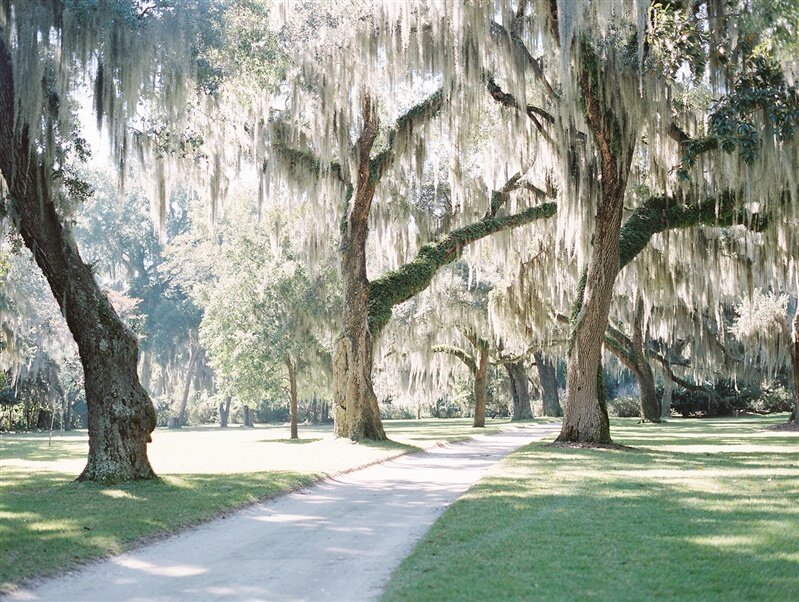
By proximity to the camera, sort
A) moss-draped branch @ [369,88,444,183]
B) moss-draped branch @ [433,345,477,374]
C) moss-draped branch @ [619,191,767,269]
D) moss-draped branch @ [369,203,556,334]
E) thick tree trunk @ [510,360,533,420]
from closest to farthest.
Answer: moss-draped branch @ [619,191,767,269]
moss-draped branch @ [369,88,444,183]
moss-draped branch @ [369,203,556,334]
moss-draped branch @ [433,345,477,374]
thick tree trunk @ [510,360,533,420]

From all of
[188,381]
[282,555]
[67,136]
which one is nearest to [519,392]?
[188,381]

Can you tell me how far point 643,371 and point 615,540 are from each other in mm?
26836

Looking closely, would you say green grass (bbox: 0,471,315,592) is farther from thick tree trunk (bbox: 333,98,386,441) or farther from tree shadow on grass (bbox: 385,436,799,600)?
thick tree trunk (bbox: 333,98,386,441)

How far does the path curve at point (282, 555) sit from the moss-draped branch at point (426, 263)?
30.2ft

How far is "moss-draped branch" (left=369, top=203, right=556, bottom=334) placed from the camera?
64.4 ft

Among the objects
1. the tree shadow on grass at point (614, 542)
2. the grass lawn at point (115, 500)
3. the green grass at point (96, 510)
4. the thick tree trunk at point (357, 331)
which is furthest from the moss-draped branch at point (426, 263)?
the tree shadow on grass at point (614, 542)

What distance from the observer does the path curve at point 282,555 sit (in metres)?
5.21

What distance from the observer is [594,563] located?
5.63 m

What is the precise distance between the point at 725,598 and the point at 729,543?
1650 mm

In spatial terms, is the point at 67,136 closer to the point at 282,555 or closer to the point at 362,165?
the point at 282,555

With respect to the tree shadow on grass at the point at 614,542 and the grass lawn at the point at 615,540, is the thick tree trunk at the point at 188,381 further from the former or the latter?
the tree shadow on grass at the point at 614,542

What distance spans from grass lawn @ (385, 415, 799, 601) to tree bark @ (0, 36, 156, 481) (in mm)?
4685

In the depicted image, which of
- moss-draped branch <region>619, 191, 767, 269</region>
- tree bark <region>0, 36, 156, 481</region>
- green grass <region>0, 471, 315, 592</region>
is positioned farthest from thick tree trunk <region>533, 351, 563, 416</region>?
tree bark <region>0, 36, 156, 481</region>

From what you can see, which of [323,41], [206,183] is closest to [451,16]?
[323,41]
